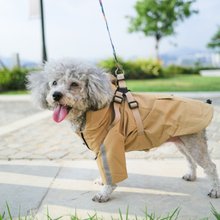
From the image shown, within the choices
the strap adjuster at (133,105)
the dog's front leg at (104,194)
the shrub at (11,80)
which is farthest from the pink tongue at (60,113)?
the shrub at (11,80)

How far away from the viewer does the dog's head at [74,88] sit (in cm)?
363

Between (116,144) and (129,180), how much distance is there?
0.79 meters

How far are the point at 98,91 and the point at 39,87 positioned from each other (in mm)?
616

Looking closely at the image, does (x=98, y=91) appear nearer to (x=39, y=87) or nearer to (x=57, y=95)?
(x=57, y=95)

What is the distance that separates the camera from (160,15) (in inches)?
1441

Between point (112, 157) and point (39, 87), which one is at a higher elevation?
point (39, 87)

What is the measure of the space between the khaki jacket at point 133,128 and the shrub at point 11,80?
46.4 feet

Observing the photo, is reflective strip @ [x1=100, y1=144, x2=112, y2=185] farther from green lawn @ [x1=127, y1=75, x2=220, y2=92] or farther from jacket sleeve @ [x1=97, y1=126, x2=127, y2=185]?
green lawn @ [x1=127, y1=75, x2=220, y2=92]

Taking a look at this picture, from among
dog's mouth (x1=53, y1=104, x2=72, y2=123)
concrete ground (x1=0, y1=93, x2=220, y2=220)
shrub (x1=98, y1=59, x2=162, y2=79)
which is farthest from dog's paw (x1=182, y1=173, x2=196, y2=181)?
shrub (x1=98, y1=59, x2=162, y2=79)

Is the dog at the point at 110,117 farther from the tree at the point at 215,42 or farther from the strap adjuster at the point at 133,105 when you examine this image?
the tree at the point at 215,42

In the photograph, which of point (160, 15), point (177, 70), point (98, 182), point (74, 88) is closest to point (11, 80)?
point (177, 70)

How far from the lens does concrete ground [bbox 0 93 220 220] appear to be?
3.56 meters

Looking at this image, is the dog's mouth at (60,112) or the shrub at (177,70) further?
the shrub at (177,70)

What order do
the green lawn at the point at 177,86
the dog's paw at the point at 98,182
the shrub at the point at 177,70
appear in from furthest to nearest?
the shrub at the point at 177,70
the green lawn at the point at 177,86
the dog's paw at the point at 98,182
